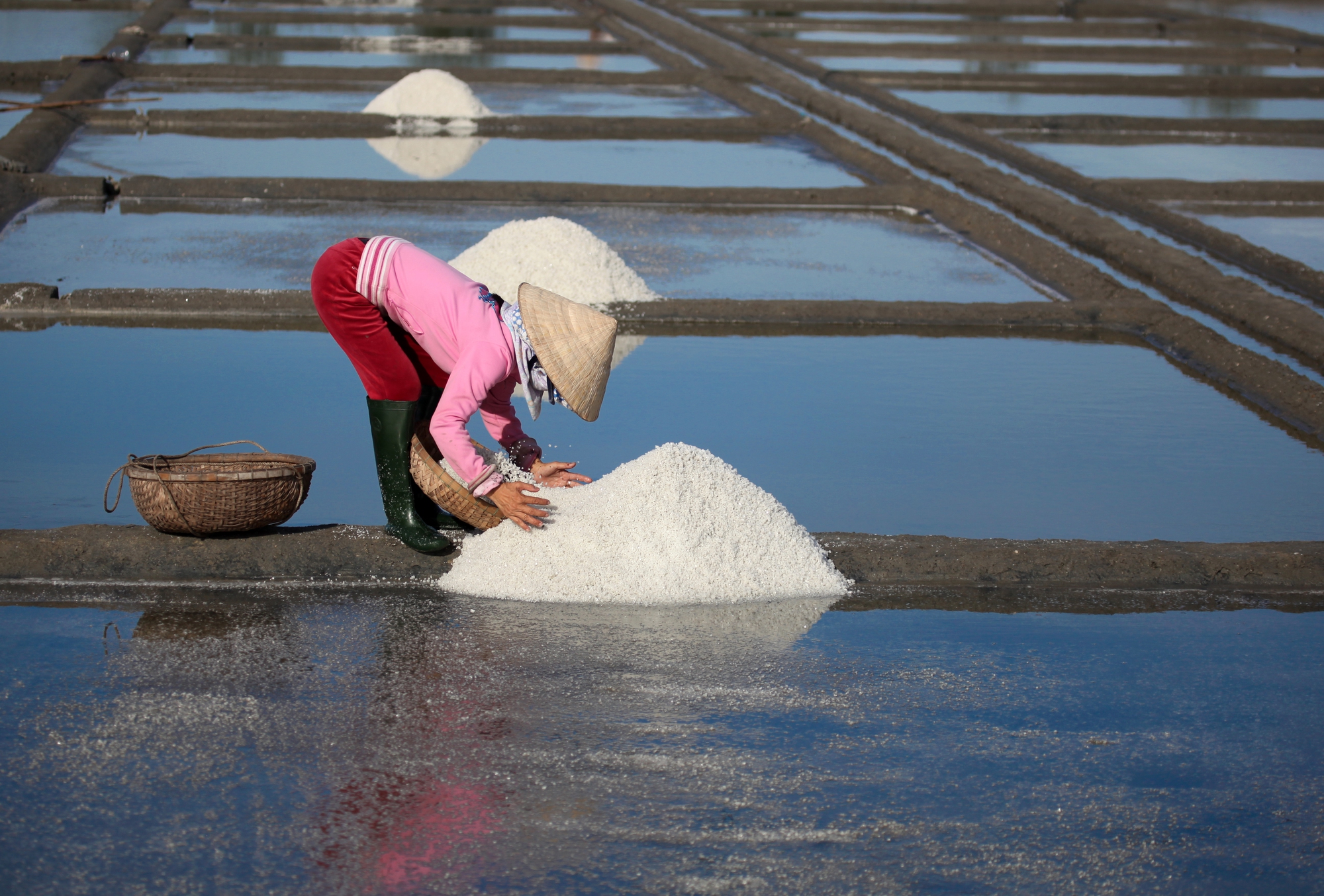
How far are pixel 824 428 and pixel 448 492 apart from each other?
138 cm

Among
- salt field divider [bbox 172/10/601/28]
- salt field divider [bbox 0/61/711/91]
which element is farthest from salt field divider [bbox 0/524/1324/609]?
salt field divider [bbox 172/10/601/28]

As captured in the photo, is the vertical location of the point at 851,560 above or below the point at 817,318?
below

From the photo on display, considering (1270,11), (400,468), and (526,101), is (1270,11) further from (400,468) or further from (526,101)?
(400,468)

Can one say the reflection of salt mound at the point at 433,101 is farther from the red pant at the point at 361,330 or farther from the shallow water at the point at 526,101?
the red pant at the point at 361,330

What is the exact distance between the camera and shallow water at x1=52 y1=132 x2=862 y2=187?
7.61 m

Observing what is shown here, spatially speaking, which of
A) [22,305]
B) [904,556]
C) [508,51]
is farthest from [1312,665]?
[508,51]

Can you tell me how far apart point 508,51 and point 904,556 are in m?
11.3

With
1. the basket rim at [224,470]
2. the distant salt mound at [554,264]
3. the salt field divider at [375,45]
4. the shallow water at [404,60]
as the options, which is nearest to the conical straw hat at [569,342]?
the basket rim at [224,470]

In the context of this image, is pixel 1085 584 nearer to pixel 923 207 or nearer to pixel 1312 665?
pixel 1312 665

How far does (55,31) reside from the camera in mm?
13570

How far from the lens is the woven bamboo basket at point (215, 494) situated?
109 inches

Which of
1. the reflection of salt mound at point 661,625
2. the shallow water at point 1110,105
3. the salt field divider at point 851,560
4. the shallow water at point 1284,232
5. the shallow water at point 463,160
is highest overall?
the shallow water at point 1110,105

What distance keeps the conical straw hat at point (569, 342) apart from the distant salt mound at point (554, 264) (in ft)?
7.15

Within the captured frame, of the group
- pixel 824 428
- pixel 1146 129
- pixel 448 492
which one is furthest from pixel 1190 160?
pixel 448 492
